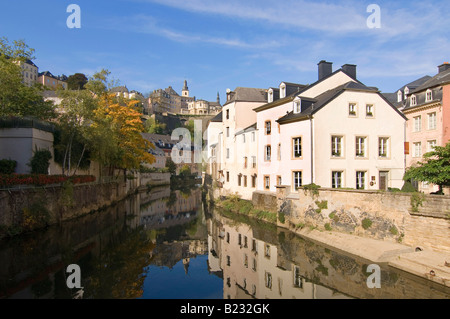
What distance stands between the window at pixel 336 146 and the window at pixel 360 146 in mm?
1312

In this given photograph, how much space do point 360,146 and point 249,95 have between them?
15443 mm

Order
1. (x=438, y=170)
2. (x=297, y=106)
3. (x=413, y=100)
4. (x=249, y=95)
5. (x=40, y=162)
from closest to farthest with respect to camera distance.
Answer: (x=438, y=170) < (x=297, y=106) < (x=40, y=162) < (x=413, y=100) < (x=249, y=95)

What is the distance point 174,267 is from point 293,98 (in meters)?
15.7

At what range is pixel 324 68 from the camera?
28.8 m

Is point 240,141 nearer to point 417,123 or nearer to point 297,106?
point 297,106

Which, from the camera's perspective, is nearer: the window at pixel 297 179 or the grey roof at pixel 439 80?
the window at pixel 297 179

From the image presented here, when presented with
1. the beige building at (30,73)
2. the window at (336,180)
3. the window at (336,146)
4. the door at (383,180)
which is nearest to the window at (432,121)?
the door at (383,180)

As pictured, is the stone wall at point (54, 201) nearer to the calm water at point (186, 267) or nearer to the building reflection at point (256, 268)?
the calm water at point (186, 267)

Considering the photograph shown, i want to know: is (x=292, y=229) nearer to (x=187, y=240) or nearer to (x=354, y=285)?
(x=187, y=240)

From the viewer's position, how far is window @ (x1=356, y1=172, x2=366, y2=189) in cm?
2333

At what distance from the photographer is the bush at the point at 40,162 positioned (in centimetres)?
2494

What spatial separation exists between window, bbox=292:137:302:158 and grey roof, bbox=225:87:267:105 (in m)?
12.5

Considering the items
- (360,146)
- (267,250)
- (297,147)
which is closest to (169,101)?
(297,147)
